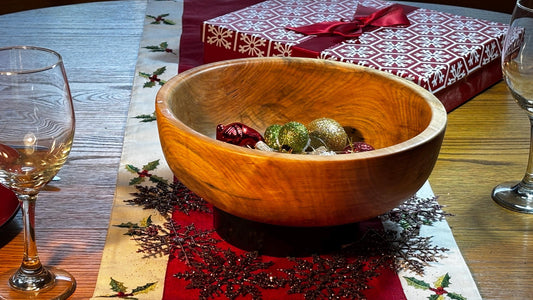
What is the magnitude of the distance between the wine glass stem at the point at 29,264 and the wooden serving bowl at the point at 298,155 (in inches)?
6.0

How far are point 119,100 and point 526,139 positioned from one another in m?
0.67

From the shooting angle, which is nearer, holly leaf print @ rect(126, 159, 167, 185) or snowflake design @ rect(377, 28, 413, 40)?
holly leaf print @ rect(126, 159, 167, 185)

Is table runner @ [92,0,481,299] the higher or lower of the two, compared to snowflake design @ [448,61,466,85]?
lower

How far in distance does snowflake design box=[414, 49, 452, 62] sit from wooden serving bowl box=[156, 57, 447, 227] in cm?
33

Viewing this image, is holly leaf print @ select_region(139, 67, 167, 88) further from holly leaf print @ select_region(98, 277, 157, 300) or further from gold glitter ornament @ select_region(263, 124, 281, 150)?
holly leaf print @ select_region(98, 277, 157, 300)

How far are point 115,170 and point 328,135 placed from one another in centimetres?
30

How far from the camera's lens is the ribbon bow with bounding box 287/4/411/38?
1333 millimetres

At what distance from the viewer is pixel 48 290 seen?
0.71 meters

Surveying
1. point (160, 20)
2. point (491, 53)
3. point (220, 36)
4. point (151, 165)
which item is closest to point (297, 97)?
point (151, 165)

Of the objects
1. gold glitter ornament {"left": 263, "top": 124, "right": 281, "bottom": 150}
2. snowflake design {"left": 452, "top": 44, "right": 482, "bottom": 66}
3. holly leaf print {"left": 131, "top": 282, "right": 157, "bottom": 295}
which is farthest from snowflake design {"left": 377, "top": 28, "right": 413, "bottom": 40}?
holly leaf print {"left": 131, "top": 282, "right": 157, "bottom": 295}

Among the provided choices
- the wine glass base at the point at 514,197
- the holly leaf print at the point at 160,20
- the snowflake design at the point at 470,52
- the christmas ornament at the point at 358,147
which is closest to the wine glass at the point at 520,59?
the wine glass base at the point at 514,197

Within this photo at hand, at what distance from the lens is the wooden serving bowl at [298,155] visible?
0.69 m

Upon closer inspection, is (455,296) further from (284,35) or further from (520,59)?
(284,35)

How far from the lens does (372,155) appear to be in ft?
2.28
